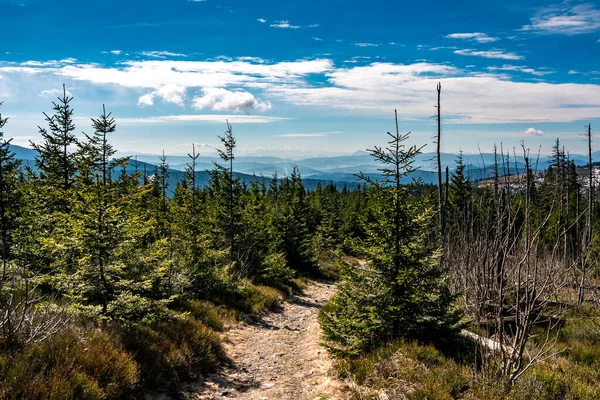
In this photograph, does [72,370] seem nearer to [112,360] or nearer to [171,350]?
[112,360]

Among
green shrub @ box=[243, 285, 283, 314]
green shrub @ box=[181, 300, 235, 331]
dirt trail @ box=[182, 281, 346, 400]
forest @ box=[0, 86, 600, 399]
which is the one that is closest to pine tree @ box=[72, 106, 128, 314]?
forest @ box=[0, 86, 600, 399]

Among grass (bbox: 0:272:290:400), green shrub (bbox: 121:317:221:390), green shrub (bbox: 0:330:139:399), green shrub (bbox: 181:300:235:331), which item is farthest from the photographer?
green shrub (bbox: 181:300:235:331)

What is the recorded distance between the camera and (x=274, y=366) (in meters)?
9.26

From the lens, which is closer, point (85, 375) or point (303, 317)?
point (85, 375)

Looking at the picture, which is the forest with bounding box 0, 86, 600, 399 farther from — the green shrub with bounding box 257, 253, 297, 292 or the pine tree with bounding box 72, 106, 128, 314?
the green shrub with bounding box 257, 253, 297, 292

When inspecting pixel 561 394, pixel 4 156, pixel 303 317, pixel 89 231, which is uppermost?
pixel 4 156

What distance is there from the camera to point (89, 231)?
716 cm

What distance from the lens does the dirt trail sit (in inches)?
287

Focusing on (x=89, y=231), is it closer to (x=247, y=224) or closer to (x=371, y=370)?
(x=371, y=370)

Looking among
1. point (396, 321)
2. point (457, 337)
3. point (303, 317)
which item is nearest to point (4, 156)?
point (303, 317)

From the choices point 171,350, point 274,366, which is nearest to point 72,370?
point 171,350

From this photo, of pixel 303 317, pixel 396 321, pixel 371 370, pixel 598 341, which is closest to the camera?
pixel 371 370

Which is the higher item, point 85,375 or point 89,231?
point 89,231

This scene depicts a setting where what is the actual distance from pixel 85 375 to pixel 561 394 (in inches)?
315
